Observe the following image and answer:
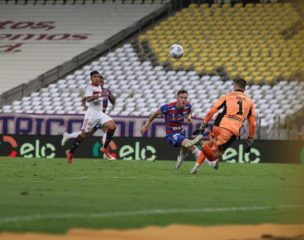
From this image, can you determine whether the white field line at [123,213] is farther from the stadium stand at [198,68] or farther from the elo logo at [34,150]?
the stadium stand at [198,68]

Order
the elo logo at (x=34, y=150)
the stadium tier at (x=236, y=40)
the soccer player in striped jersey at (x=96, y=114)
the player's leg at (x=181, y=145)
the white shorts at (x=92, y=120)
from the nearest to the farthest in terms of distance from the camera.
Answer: the player's leg at (x=181, y=145) < the soccer player in striped jersey at (x=96, y=114) < the white shorts at (x=92, y=120) < the elo logo at (x=34, y=150) < the stadium tier at (x=236, y=40)

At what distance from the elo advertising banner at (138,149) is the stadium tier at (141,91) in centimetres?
392

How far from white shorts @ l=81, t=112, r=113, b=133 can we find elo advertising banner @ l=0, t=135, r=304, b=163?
3.23 metres

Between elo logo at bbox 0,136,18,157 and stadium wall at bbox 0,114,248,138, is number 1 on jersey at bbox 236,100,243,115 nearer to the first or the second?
stadium wall at bbox 0,114,248,138

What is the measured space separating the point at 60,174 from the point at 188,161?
939 cm

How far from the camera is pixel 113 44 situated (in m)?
37.9

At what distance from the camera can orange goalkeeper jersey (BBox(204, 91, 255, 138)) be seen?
59.0 ft

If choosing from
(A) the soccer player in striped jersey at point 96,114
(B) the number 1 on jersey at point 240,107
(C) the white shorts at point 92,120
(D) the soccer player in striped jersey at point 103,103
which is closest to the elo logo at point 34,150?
(D) the soccer player in striped jersey at point 103,103

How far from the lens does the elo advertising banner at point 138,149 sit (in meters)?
26.3

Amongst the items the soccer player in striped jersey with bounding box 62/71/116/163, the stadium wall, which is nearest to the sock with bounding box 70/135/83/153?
the soccer player in striped jersey with bounding box 62/71/116/163

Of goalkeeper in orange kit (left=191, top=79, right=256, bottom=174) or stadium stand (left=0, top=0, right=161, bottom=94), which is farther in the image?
stadium stand (left=0, top=0, right=161, bottom=94)

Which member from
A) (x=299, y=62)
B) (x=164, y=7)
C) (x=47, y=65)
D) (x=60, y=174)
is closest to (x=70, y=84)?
(x=47, y=65)

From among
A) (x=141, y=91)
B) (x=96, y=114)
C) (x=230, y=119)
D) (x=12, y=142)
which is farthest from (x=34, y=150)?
(x=230, y=119)

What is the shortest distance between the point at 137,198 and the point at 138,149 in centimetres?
1481
